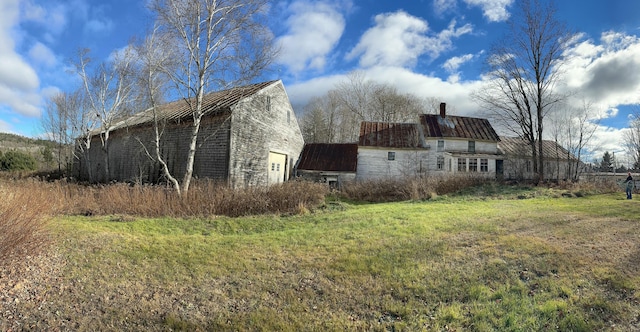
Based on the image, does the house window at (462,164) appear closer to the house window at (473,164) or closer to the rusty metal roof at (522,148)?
the house window at (473,164)

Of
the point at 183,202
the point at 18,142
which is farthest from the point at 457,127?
the point at 18,142

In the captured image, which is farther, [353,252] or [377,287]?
[353,252]

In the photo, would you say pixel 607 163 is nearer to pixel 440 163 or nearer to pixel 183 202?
pixel 440 163

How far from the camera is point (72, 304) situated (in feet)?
13.3

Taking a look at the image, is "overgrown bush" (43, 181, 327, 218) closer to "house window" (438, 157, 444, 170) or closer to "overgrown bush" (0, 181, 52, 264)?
"overgrown bush" (0, 181, 52, 264)

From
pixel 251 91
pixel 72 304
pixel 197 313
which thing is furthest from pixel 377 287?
pixel 251 91

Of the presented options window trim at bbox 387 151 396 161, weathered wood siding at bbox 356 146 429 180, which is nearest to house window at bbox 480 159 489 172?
weathered wood siding at bbox 356 146 429 180

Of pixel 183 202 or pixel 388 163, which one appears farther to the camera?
pixel 388 163

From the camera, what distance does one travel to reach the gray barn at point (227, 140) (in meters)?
14.5

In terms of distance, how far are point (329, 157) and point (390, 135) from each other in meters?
6.92

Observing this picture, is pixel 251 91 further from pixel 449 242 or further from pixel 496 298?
pixel 496 298

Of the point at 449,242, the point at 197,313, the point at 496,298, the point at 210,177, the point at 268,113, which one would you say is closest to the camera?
the point at 197,313

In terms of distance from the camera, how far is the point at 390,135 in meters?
29.5

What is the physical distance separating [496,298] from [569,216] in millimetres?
7342
